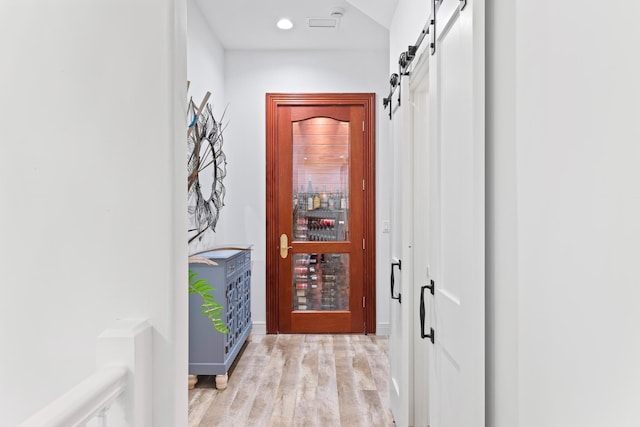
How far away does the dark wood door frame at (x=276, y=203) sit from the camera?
4430mm

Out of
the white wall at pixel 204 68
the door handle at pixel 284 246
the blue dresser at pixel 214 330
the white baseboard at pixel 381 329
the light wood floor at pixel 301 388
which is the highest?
the white wall at pixel 204 68

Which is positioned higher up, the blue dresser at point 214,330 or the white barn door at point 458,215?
the white barn door at point 458,215

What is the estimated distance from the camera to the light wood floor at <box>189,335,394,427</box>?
2633 mm

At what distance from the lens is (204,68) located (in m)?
3.70

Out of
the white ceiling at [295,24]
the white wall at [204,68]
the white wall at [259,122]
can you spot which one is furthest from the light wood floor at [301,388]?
the white ceiling at [295,24]

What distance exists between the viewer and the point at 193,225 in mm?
3369

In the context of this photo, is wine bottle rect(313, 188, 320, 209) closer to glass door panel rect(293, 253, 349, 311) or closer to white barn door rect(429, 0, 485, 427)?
glass door panel rect(293, 253, 349, 311)

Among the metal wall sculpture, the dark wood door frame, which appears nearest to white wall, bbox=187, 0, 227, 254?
the metal wall sculpture
